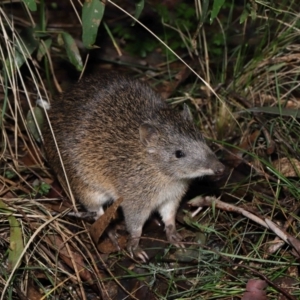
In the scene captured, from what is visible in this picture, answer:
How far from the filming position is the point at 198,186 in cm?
673

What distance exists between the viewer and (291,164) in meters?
6.29

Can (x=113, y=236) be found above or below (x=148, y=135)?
below

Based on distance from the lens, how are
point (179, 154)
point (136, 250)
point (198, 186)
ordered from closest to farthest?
1. point (179, 154)
2. point (136, 250)
3. point (198, 186)

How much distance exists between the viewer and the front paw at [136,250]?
613cm

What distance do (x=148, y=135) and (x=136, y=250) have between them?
0.92m

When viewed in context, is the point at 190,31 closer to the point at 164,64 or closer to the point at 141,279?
the point at 164,64

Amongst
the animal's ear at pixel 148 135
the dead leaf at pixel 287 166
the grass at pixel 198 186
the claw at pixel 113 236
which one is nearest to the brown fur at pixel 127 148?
the animal's ear at pixel 148 135

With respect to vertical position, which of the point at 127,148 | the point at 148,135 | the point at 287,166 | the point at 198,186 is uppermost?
the point at 148,135

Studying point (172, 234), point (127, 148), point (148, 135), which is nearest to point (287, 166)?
point (172, 234)

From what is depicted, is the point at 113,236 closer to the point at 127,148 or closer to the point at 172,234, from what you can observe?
the point at 172,234

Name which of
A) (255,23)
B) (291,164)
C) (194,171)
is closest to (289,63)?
(255,23)

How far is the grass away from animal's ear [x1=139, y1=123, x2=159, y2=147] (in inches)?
22.0

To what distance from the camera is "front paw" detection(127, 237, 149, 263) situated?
20.1 ft

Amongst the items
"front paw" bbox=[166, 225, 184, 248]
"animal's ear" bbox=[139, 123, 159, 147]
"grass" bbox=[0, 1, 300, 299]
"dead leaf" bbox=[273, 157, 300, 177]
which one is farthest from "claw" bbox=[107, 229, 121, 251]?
"dead leaf" bbox=[273, 157, 300, 177]
